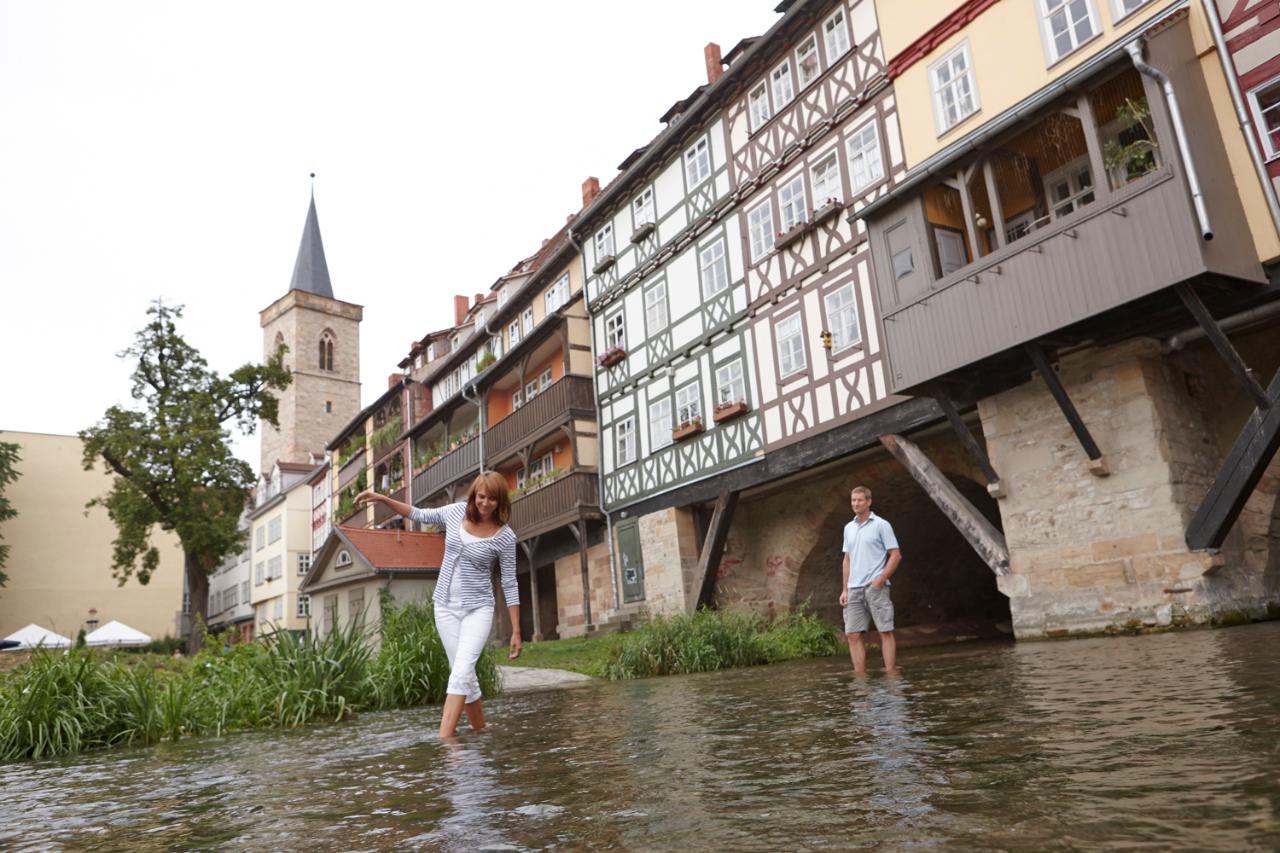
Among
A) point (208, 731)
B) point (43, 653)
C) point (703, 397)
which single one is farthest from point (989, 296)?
point (43, 653)

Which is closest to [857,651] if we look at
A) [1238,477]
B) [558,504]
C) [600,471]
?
[1238,477]

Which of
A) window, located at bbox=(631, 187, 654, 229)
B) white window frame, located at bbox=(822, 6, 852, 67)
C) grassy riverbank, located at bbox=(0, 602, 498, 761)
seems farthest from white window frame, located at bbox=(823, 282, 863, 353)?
grassy riverbank, located at bbox=(0, 602, 498, 761)

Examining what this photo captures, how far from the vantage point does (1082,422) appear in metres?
11.2

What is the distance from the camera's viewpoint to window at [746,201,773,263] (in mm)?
17750

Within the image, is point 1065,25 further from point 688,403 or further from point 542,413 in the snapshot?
point 542,413

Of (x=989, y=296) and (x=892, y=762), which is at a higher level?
(x=989, y=296)

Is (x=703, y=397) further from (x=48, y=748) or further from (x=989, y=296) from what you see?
(x=48, y=748)

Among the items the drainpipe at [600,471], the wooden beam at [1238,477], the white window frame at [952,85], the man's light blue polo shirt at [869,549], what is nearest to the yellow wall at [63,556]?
the drainpipe at [600,471]

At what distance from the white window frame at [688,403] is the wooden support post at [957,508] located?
5.64 metres

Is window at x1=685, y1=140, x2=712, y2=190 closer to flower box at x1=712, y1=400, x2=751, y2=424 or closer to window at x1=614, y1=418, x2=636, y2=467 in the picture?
flower box at x1=712, y1=400, x2=751, y2=424

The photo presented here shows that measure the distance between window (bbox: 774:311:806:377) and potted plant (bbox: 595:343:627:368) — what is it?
18.6ft

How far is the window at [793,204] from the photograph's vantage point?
16.9 m

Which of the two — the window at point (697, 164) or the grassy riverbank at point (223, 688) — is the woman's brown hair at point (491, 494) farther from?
the window at point (697, 164)

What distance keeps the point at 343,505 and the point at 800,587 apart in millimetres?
26412
